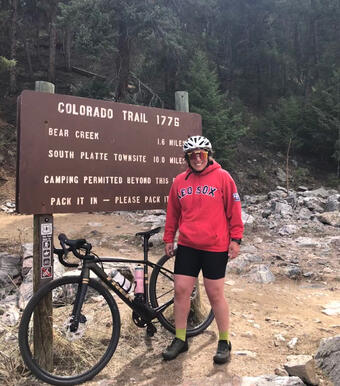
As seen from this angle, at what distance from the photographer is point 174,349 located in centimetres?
335

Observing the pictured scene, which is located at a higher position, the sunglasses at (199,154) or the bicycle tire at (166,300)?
the sunglasses at (199,154)

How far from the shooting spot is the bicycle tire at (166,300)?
3.74 metres

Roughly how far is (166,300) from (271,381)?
1417 mm

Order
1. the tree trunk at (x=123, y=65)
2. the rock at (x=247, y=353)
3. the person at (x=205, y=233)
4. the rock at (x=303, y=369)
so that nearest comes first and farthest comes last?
the rock at (x=303, y=369) < the person at (x=205, y=233) < the rock at (x=247, y=353) < the tree trunk at (x=123, y=65)

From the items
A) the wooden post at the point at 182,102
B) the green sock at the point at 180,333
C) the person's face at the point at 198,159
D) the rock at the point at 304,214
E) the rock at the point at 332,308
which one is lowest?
the rock at the point at 332,308

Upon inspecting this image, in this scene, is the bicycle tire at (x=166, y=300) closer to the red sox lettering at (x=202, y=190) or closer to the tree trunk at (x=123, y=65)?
the red sox lettering at (x=202, y=190)

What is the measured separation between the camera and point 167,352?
3.32 metres

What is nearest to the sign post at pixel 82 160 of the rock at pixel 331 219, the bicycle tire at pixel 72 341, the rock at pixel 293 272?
the bicycle tire at pixel 72 341

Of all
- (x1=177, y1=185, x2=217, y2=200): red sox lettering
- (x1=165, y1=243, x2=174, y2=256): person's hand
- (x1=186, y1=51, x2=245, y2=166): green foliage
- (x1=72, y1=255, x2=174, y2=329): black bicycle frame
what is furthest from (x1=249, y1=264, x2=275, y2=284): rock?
(x1=186, y1=51, x2=245, y2=166): green foliage

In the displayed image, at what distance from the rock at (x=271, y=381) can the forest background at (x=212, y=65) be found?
14.6 m

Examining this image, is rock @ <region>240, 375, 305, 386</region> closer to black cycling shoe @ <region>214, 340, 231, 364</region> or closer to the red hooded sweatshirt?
black cycling shoe @ <region>214, 340, 231, 364</region>

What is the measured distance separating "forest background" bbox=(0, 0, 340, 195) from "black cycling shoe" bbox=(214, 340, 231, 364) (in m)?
14.1

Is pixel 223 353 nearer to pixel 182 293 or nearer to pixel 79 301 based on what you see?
pixel 182 293

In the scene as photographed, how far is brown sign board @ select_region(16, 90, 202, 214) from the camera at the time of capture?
Result: 3.05 metres
